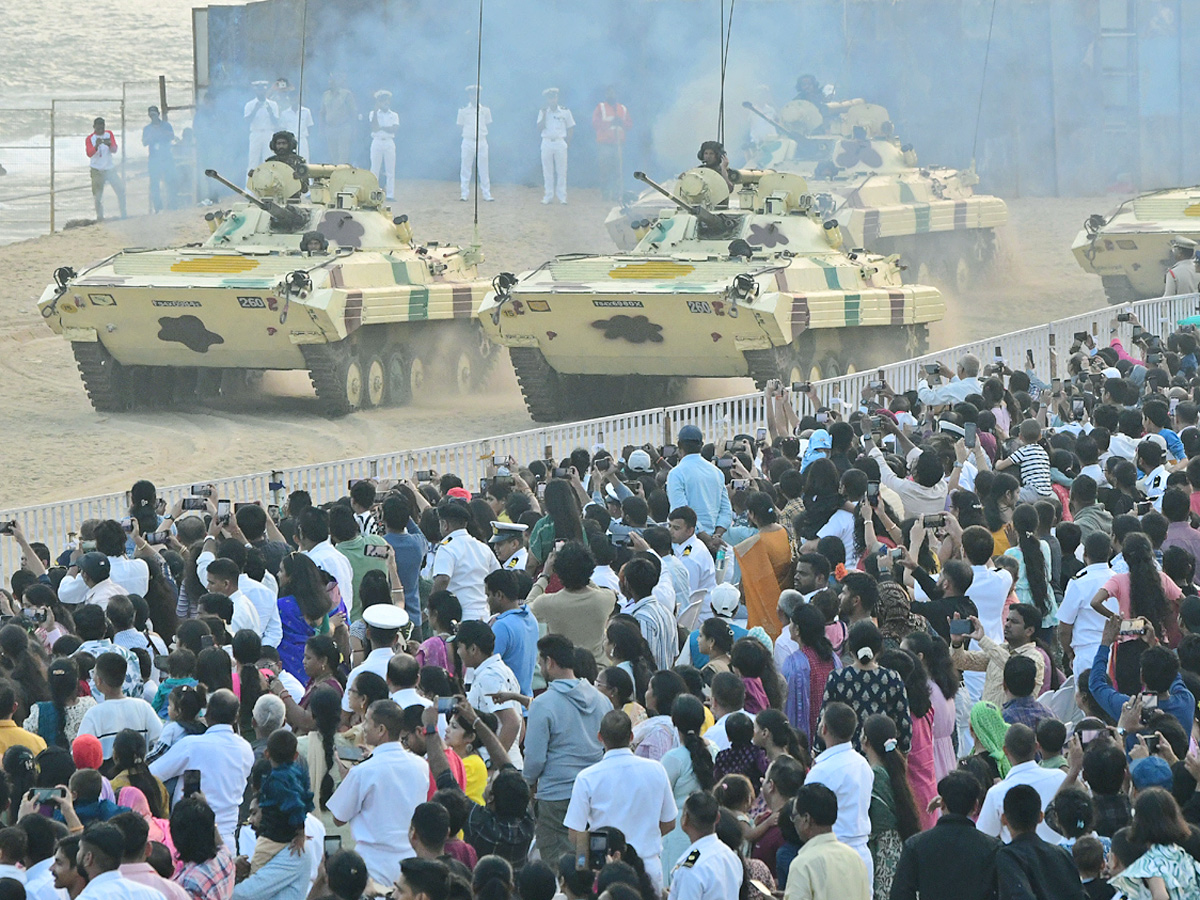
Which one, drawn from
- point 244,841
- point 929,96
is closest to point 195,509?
point 244,841

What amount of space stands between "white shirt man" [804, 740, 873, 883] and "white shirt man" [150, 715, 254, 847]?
6.00ft

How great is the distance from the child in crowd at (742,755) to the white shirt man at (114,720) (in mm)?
1902

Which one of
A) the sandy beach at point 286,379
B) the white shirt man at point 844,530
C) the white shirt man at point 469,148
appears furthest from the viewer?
the white shirt man at point 469,148

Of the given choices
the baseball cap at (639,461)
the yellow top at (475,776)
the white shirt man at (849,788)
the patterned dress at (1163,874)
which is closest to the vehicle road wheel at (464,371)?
the baseball cap at (639,461)

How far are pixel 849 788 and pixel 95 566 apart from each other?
383 cm

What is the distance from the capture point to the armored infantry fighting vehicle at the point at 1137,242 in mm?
26031

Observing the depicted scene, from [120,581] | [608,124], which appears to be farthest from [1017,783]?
[608,124]

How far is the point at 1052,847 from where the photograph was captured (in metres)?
5.82

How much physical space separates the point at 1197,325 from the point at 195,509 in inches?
387

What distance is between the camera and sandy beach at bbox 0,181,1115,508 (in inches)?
760

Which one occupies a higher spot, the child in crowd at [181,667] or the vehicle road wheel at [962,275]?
the vehicle road wheel at [962,275]

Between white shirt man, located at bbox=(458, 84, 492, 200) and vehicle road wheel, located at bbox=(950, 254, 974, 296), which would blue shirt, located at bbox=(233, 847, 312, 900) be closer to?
vehicle road wheel, located at bbox=(950, 254, 974, 296)

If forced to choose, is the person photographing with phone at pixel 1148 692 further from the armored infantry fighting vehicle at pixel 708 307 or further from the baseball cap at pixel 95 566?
the armored infantry fighting vehicle at pixel 708 307

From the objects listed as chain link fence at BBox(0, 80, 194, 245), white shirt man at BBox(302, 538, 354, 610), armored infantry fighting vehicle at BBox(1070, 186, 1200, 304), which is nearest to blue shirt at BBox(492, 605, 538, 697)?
white shirt man at BBox(302, 538, 354, 610)
